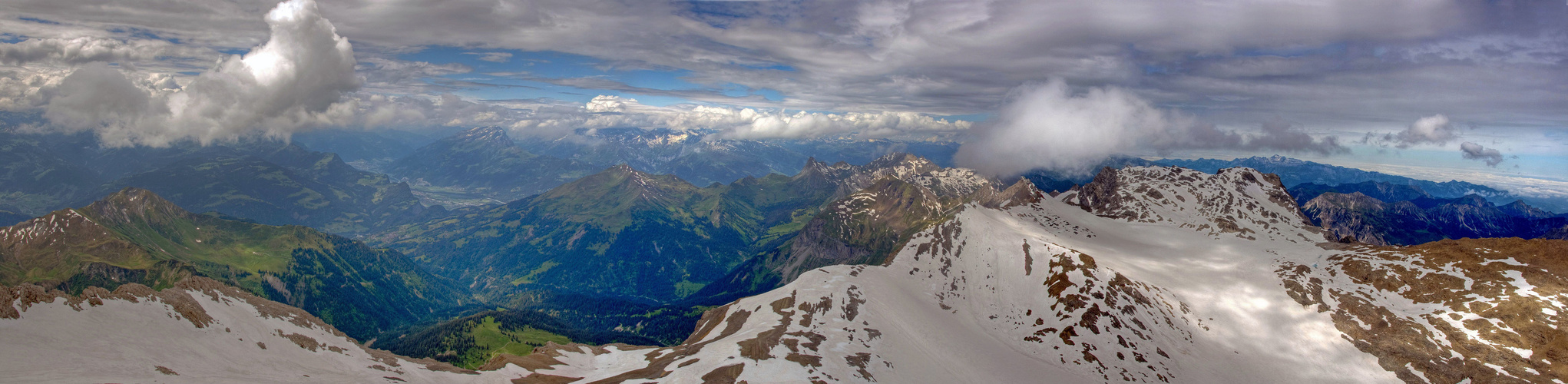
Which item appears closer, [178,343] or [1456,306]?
[178,343]

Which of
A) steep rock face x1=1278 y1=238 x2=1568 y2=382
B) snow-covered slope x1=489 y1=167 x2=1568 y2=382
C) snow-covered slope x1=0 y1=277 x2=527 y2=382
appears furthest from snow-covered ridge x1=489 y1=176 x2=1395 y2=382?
snow-covered slope x1=0 y1=277 x2=527 y2=382

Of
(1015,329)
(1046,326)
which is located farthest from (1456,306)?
(1015,329)

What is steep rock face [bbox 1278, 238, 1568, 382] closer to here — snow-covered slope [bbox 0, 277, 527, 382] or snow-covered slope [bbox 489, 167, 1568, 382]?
snow-covered slope [bbox 489, 167, 1568, 382]

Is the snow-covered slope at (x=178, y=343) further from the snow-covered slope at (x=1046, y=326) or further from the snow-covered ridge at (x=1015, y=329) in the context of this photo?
the snow-covered ridge at (x=1015, y=329)

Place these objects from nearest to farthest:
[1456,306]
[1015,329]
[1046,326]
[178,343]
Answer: [178,343], [1456,306], [1046,326], [1015,329]

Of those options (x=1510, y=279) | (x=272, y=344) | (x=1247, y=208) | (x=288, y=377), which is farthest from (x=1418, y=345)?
(x=272, y=344)

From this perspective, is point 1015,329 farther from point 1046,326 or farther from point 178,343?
point 178,343

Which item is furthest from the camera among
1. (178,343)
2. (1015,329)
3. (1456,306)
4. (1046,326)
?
(1015,329)

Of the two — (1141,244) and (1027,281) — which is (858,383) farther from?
(1141,244)
